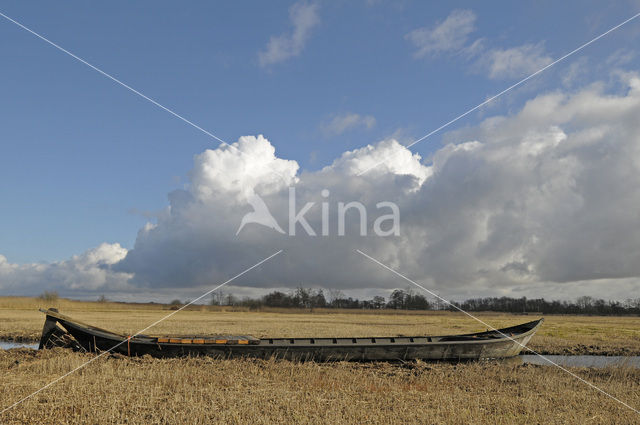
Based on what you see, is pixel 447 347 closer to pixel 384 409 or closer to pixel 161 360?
pixel 384 409

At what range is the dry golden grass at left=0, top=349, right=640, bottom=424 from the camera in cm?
1120

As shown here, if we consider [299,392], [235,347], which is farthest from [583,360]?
[299,392]

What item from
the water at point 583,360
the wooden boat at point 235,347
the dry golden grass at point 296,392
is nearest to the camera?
the dry golden grass at point 296,392

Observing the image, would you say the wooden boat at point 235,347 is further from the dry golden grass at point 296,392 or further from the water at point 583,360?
the water at point 583,360

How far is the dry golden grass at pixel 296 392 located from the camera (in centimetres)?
1120

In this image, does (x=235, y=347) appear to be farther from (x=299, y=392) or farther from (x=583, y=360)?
(x=583, y=360)

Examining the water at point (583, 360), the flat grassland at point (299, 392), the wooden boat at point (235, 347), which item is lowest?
the water at point (583, 360)

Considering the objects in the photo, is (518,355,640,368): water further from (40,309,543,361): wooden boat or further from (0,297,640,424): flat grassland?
(40,309,543,361): wooden boat

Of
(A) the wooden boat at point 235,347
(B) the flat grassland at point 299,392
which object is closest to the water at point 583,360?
(B) the flat grassland at point 299,392

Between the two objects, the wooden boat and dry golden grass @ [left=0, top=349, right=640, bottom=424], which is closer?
dry golden grass @ [left=0, top=349, right=640, bottom=424]

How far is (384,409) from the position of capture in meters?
12.1

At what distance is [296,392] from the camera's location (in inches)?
532

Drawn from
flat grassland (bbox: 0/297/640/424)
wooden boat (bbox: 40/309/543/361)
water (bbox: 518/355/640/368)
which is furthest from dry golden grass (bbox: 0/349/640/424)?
water (bbox: 518/355/640/368)

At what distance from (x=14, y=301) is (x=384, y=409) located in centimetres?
8910
